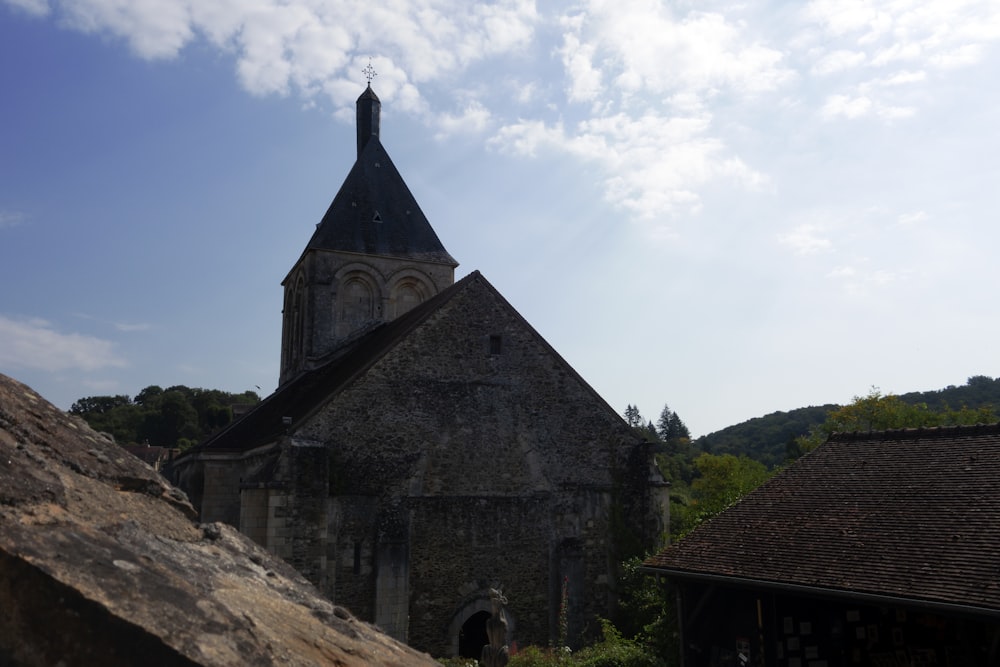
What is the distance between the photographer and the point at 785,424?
8112 cm

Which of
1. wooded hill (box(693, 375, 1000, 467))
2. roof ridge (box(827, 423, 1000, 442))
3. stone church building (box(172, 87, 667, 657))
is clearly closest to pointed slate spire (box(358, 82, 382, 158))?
stone church building (box(172, 87, 667, 657))

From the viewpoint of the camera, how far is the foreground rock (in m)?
1.56

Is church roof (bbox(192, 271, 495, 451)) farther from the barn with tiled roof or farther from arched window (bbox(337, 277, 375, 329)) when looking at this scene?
the barn with tiled roof

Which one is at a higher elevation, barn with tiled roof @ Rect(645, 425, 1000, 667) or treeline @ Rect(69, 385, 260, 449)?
treeline @ Rect(69, 385, 260, 449)

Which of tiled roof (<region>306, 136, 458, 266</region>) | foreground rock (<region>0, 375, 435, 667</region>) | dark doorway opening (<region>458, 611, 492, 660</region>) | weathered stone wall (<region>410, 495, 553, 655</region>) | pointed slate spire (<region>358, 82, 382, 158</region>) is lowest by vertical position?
dark doorway opening (<region>458, 611, 492, 660</region>)

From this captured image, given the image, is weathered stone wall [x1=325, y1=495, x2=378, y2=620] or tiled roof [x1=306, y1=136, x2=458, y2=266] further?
tiled roof [x1=306, y1=136, x2=458, y2=266]

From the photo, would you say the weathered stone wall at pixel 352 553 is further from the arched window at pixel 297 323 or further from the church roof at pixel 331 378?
the arched window at pixel 297 323

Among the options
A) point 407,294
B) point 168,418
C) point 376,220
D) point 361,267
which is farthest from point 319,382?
point 168,418

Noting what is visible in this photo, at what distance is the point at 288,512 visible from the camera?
13.5m

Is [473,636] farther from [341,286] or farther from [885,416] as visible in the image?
[885,416]

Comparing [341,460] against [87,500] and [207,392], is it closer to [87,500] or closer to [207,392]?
[87,500]

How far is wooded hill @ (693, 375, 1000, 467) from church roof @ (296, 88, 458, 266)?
36062 millimetres

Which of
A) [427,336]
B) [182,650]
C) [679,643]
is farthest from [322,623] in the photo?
[427,336]

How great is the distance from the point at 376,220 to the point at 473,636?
1381 cm
